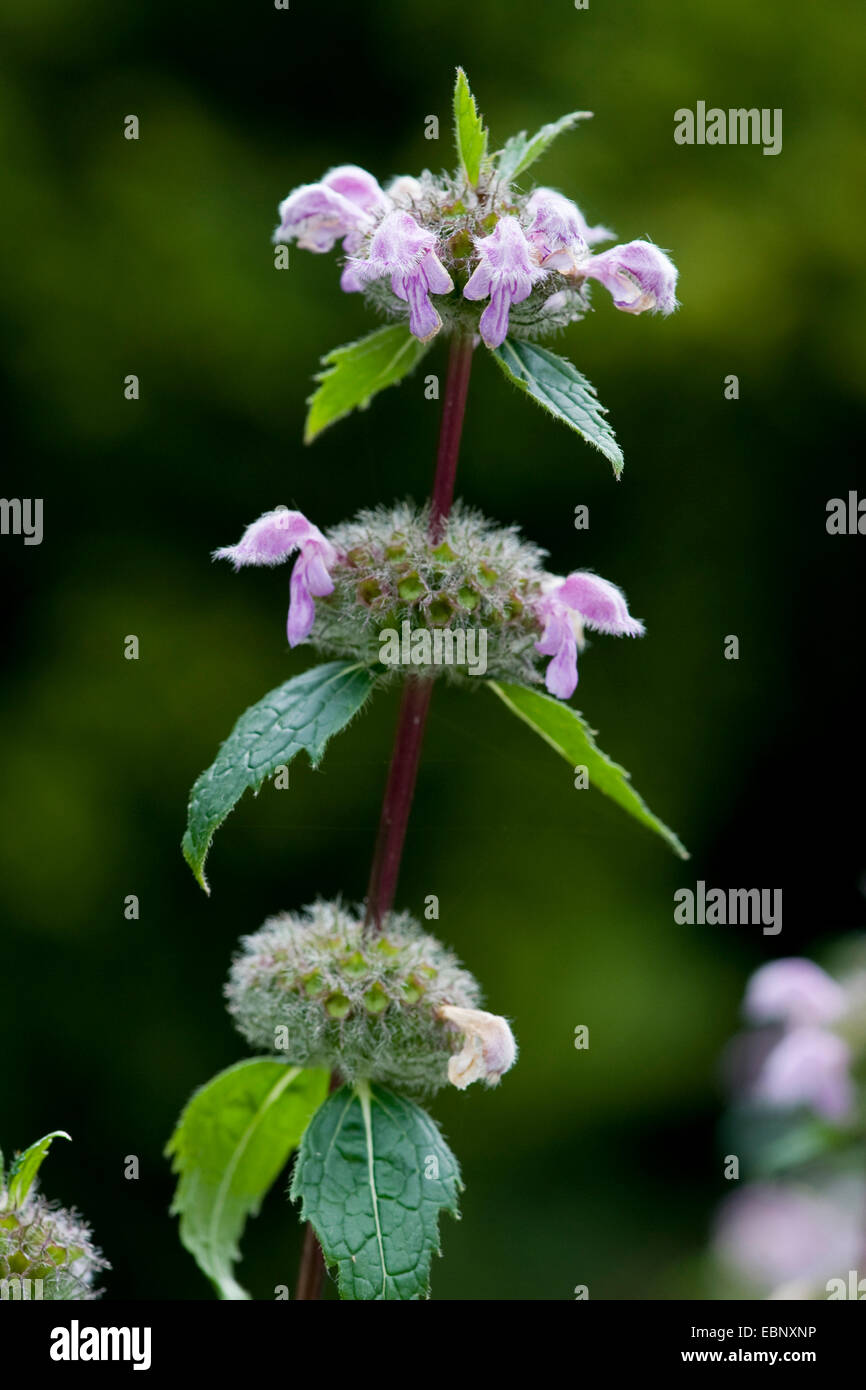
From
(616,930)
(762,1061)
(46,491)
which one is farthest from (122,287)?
(762,1061)

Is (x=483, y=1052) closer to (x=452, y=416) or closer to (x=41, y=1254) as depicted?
(x=41, y=1254)

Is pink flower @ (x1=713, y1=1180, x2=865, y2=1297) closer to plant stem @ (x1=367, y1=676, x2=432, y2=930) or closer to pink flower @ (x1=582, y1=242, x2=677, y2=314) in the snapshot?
plant stem @ (x1=367, y1=676, x2=432, y2=930)

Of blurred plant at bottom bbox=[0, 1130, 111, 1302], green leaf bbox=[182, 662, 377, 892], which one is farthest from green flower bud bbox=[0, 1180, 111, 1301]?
green leaf bbox=[182, 662, 377, 892]

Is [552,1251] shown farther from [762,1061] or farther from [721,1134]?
[762,1061]

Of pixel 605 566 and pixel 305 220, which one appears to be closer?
pixel 305 220

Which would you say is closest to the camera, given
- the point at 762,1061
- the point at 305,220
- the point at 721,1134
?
the point at 305,220

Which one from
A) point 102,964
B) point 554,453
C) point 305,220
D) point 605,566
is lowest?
point 102,964
